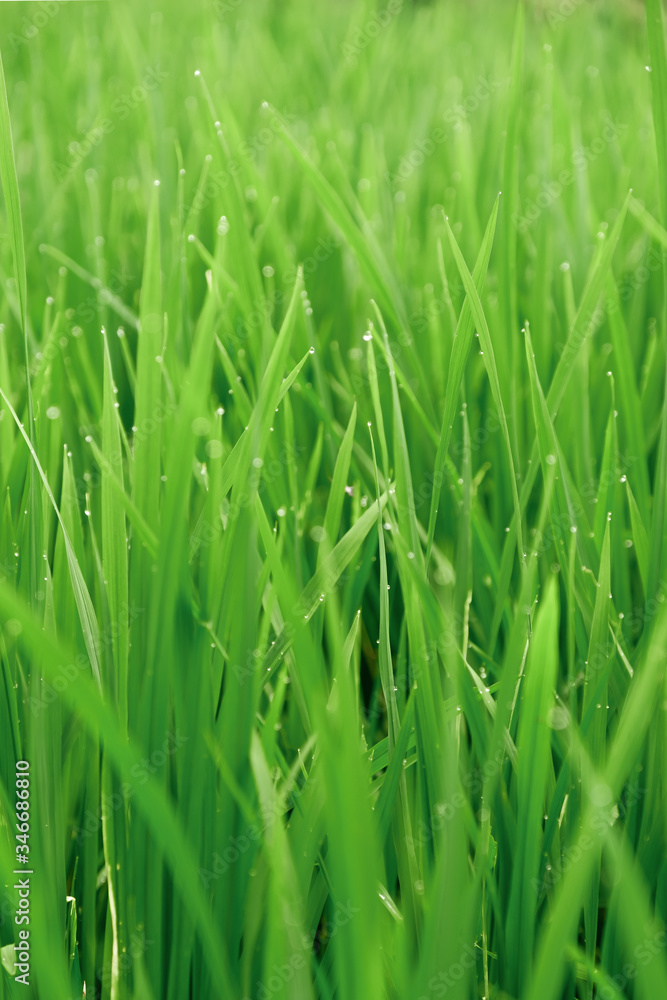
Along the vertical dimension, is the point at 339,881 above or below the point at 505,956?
above

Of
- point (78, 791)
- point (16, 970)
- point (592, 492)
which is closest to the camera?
point (16, 970)

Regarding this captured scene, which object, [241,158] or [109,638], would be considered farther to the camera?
[241,158]

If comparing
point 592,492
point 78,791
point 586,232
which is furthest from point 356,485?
point 586,232

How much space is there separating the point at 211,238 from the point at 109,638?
701mm

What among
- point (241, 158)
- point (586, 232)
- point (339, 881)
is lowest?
point (339, 881)

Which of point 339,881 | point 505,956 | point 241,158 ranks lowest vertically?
point 505,956

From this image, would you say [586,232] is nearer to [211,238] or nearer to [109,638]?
[211,238]

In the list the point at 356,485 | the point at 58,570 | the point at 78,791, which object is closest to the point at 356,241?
the point at 356,485

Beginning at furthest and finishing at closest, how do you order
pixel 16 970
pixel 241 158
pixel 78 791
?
pixel 241 158 → pixel 78 791 → pixel 16 970

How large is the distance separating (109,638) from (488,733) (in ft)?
0.72

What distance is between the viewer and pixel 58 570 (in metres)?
0.47

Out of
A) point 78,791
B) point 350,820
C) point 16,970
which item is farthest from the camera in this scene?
point 78,791

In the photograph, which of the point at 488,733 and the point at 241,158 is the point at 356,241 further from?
the point at 488,733

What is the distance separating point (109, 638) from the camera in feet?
1.42
